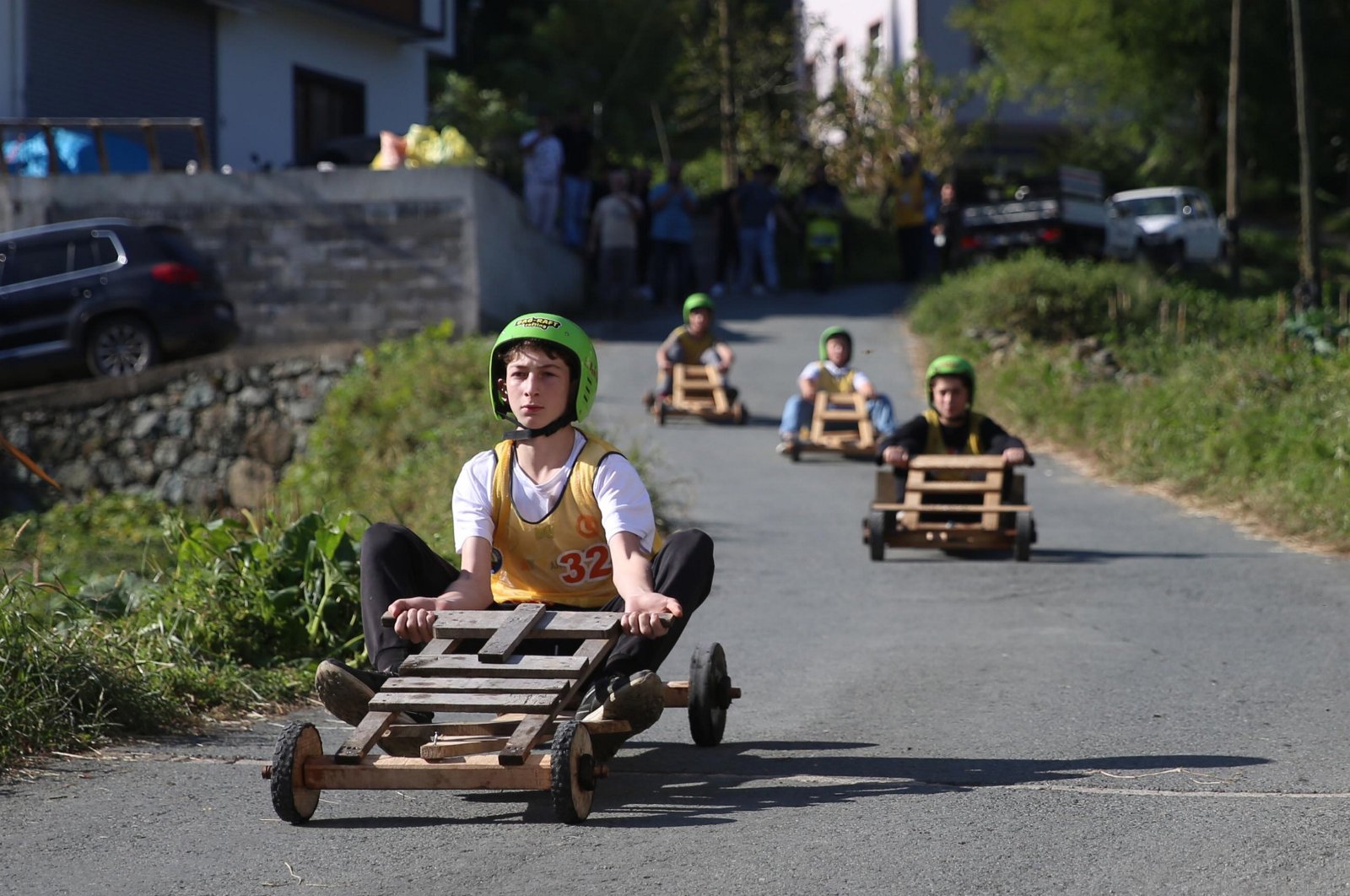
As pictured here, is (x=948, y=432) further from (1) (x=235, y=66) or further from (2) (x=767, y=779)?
(1) (x=235, y=66)

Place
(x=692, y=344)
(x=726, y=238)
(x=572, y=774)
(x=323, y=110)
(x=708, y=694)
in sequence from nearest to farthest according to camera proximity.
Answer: (x=572, y=774) < (x=708, y=694) < (x=692, y=344) < (x=726, y=238) < (x=323, y=110)

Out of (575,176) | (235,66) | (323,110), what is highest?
(235,66)

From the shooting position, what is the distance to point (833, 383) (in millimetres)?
16203

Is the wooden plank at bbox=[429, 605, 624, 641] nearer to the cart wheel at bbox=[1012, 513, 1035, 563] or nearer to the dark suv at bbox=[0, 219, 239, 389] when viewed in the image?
the cart wheel at bbox=[1012, 513, 1035, 563]

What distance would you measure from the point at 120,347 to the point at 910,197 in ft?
41.6

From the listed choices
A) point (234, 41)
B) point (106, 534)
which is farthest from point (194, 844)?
point (234, 41)

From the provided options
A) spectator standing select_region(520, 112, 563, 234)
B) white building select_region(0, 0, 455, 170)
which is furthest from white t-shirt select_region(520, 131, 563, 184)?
white building select_region(0, 0, 455, 170)

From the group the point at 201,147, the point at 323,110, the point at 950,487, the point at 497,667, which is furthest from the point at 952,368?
the point at 323,110

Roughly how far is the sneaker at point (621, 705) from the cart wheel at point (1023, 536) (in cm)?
570

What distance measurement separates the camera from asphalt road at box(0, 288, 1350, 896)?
424 centimetres

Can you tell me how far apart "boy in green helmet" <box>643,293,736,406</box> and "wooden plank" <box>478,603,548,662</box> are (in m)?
12.4

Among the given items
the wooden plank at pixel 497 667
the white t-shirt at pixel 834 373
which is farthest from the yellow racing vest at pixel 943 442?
the wooden plank at pixel 497 667

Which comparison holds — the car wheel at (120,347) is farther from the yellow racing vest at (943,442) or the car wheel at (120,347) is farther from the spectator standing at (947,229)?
the spectator standing at (947,229)

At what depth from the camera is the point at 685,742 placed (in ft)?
19.7
